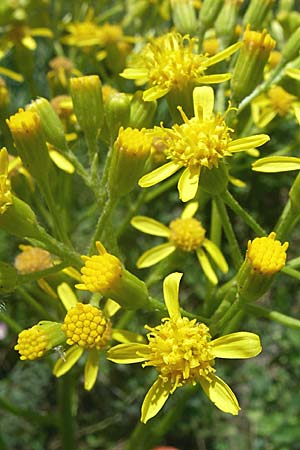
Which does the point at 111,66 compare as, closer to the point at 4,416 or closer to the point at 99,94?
the point at 99,94

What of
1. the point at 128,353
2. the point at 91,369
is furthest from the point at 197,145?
the point at 91,369

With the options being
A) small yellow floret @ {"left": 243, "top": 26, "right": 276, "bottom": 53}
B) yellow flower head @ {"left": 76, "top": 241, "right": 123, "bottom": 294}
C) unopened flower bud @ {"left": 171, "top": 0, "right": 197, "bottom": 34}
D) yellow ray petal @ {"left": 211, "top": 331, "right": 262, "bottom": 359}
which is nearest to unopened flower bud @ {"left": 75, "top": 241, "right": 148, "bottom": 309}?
yellow flower head @ {"left": 76, "top": 241, "right": 123, "bottom": 294}

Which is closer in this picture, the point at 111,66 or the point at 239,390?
the point at 111,66

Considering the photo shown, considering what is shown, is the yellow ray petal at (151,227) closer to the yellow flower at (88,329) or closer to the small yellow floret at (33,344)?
the yellow flower at (88,329)

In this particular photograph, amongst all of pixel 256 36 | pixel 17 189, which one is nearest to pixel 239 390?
pixel 17 189

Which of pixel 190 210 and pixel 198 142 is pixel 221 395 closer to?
pixel 198 142

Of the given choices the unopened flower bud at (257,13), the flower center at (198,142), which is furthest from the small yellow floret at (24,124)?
the unopened flower bud at (257,13)
